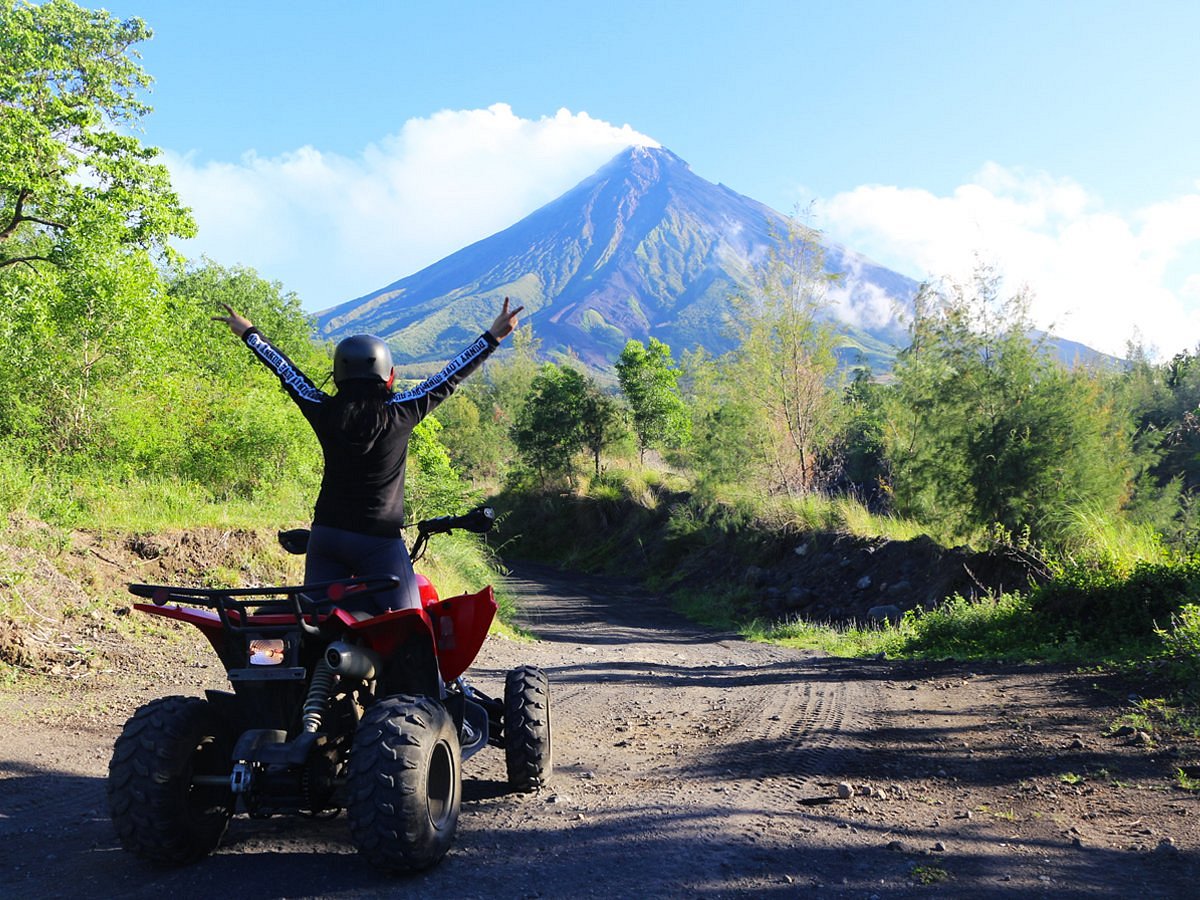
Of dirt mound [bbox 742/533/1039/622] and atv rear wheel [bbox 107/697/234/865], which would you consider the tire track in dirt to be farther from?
dirt mound [bbox 742/533/1039/622]

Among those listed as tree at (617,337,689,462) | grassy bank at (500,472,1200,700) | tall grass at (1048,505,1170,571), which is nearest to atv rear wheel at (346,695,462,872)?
grassy bank at (500,472,1200,700)

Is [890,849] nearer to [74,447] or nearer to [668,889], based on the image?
[668,889]

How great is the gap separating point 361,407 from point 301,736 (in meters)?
1.41

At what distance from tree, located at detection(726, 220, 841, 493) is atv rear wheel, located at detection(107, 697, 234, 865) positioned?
25010 mm

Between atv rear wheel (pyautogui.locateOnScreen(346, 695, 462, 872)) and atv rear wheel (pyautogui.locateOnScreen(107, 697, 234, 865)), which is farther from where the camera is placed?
atv rear wheel (pyautogui.locateOnScreen(107, 697, 234, 865))

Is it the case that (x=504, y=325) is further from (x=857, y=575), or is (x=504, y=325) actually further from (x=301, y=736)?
(x=857, y=575)

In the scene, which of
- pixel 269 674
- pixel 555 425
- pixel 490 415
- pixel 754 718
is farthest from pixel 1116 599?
pixel 490 415

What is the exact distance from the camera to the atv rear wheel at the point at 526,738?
473cm

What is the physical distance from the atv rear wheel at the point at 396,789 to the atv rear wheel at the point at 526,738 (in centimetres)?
113

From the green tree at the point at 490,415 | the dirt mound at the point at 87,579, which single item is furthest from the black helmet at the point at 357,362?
the green tree at the point at 490,415

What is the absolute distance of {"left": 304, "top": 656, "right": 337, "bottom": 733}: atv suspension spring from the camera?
3512 millimetres

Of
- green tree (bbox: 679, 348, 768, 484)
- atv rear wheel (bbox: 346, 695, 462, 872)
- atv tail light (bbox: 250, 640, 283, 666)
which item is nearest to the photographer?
atv rear wheel (bbox: 346, 695, 462, 872)

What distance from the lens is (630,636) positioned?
18.1 meters

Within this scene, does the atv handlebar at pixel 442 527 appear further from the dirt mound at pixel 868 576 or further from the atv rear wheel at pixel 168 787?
the dirt mound at pixel 868 576
